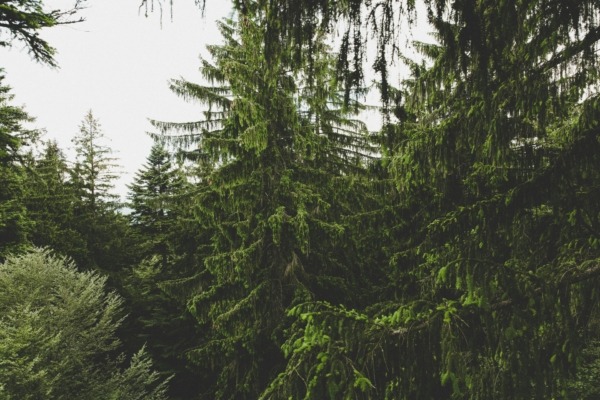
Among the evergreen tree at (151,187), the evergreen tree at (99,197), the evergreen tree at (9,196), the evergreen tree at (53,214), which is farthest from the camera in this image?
the evergreen tree at (99,197)

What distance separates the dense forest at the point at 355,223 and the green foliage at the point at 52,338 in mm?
57

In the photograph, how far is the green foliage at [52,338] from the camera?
697cm

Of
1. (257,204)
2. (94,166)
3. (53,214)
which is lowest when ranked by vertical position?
(53,214)

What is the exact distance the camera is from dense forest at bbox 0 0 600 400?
2.27 meters

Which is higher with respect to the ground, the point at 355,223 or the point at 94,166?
the point at 94,166

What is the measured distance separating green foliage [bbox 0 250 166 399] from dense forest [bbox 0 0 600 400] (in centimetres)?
6

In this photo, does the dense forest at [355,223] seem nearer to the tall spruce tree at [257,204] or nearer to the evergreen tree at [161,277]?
the tall spruce tree at [257,204]

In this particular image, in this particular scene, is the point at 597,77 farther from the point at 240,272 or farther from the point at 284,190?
the point at 240,272

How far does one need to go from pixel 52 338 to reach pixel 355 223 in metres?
6.97

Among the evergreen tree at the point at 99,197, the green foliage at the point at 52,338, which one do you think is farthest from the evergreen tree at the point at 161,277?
the green foliage at the point at 52,338

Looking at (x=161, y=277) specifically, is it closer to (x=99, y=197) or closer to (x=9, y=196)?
(x=9, y=196)

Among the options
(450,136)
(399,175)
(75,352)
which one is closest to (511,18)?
(450,136)

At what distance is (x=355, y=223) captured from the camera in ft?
27.6

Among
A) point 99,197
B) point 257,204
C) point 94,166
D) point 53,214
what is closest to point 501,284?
point 257,204
